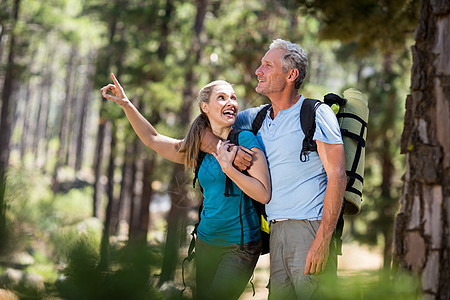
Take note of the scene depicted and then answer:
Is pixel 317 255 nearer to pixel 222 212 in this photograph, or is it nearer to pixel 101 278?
pixel 222 212

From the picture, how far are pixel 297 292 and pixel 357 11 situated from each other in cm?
417

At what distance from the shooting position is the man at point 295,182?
280 centimetres

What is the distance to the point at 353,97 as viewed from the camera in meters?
3.14

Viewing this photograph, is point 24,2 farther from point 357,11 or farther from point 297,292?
point 297,292

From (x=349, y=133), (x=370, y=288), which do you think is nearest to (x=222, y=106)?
(x=349, y=133)

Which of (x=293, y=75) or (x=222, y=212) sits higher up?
(x=293, y=75)

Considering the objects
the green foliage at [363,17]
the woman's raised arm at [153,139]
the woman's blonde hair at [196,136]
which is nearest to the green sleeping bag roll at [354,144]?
the woman's blonde hair at [196,136]

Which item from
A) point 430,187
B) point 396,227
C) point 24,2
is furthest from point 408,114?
point 24,2

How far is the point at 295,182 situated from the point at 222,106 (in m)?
0.64

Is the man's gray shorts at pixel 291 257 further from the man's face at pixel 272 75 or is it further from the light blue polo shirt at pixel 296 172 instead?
the man's face at pixel 272 75

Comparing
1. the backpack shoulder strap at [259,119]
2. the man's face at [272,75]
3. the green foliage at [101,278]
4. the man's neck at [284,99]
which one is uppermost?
the man's face at [272,75]

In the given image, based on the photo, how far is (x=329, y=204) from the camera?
276 cm

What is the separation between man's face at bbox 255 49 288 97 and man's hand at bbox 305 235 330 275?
0.86 m

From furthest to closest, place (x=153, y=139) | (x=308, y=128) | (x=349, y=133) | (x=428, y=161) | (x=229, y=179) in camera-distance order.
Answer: (x=153, y=139) < (x=428, y=161) < (x=229, y=179) < (x=349, y=133) < (x=308, y=128)
